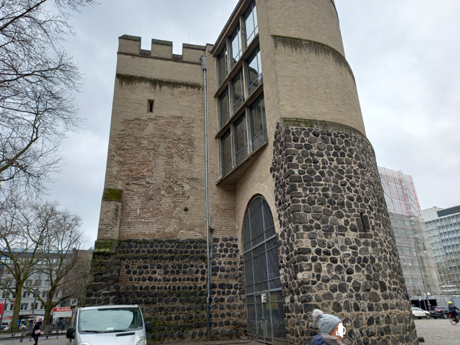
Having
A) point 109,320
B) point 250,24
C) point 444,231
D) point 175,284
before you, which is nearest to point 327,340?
point 109,320

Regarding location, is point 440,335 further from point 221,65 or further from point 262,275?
point 221,65

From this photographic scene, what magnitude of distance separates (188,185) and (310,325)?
29.2 ft

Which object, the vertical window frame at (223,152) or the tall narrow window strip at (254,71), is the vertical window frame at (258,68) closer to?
the tall narrow window strip at (254,71)

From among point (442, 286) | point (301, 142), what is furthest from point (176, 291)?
point (442, 286)

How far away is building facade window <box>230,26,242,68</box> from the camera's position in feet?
52.6

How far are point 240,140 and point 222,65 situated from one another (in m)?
5.52

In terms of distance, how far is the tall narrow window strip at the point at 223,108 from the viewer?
16781 mm

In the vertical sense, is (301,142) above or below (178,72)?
below

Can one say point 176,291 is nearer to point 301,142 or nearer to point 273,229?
point 273,229

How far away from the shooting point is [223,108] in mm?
17312

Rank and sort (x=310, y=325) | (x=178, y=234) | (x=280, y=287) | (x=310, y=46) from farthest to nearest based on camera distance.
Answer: (x=178, y=234)
(x=310, y=46)
(x=280, y=287)
(x=310, y=325)

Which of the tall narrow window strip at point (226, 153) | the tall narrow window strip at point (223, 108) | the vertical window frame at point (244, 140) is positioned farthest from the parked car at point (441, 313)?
the tall narrow window strip at point (223, 108)

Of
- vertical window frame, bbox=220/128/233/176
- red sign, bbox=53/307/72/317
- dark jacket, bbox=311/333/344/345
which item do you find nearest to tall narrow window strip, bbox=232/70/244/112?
vertical window frame, bbox=220/128/233/176

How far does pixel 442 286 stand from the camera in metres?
63.7
